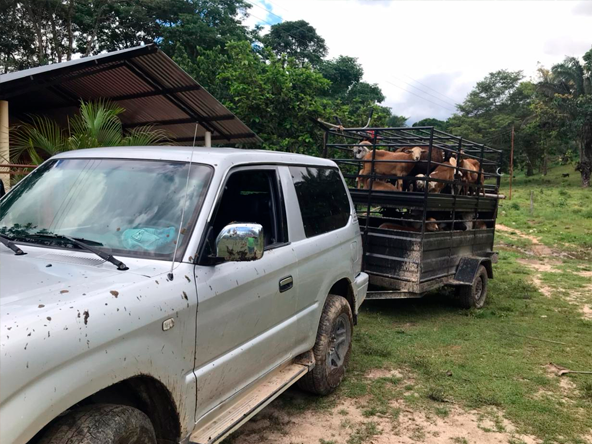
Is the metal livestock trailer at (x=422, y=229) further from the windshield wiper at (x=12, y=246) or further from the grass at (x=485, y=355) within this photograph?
the windshield wiper at (x=12, y=246)

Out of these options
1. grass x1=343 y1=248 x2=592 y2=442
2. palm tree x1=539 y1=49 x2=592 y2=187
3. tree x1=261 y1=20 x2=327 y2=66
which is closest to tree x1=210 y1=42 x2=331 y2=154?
grass x1=343 y1=248 x2=592 y2=442

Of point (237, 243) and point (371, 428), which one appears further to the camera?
point (371, 428)

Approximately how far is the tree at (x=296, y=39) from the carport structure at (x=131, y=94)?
29389 mm

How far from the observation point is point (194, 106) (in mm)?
10867

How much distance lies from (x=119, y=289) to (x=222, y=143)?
11.2 meters

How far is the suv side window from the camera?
3.28m

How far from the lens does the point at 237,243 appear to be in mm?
2398

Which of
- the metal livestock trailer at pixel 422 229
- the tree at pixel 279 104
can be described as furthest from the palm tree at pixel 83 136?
the tree at pixel 279 104

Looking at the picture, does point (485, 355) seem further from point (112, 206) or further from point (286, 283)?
point (112, 206)

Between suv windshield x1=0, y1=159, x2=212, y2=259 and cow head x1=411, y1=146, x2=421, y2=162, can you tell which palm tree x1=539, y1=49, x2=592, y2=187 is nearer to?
cow head x1=411, y1=146, x2=421, y2=162

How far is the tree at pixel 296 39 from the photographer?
131ft

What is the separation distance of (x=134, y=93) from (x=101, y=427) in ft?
32.7

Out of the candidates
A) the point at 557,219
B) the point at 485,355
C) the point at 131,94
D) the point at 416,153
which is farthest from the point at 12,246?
the point at 557,219

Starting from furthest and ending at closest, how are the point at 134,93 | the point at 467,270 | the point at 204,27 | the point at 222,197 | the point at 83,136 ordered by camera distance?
the point at 204,27 → the point at 134,93 → the point at 467,270 → the point at 83,136 → the point at 222,197
